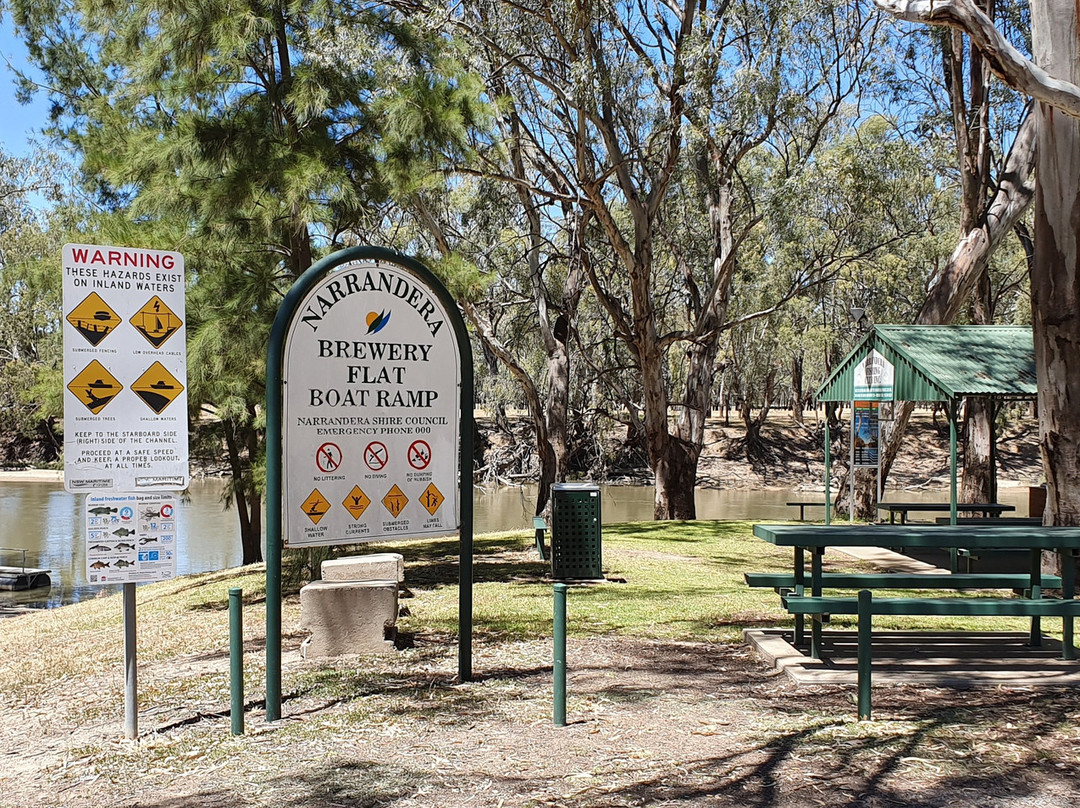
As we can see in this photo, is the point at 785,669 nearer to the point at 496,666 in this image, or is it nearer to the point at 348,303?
the point at 496,666

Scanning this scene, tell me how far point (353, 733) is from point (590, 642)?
260 cm

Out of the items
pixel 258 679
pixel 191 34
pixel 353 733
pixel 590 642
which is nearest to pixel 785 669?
pixel 590 642

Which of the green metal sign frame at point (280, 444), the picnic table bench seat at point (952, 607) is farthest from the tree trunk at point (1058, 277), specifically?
the green metal sign frame at point (280, 444)

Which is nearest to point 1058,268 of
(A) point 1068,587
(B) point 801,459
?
(A) point 1068,587

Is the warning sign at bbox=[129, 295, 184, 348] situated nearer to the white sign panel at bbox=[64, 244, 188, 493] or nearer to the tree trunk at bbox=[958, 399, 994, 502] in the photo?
the white sign panel at bbox=[64, 244, 188, 493]

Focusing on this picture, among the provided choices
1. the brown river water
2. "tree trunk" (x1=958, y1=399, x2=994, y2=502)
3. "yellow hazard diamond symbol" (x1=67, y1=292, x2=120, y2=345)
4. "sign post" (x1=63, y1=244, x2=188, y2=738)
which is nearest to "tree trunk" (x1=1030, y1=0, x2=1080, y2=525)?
"sign post" (x1=63, y1=244, x2=188, y2=738)

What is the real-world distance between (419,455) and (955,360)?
903cm

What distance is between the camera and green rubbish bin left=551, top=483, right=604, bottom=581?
35.2 ft

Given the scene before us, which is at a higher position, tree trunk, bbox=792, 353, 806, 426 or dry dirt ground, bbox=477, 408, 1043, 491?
tree trunk, bbox=792, 353, 806, 426

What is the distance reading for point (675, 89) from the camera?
54.1 feet

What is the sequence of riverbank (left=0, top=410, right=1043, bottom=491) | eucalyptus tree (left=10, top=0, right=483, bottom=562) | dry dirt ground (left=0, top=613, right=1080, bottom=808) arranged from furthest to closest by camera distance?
riverbank (left=0, top=410, right=1043, bottom=491) → eucalyptus tree (left=10, top=0, right=483, bottom=562) → dry dirt ground (left=0, top=613, right=1080, bottom=808)

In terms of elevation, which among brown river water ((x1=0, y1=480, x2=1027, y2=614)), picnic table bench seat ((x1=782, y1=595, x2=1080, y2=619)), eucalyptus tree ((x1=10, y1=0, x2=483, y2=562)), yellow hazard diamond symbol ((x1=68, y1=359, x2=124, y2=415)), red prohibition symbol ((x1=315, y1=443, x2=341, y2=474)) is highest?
eucalyptus tree ((x1=10, y1=0, x2=483, y2=562))

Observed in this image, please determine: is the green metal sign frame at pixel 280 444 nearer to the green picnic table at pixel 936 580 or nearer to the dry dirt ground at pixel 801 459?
the green picnic table at pixel 936 580

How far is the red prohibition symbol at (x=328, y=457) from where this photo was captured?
613 centimetres
